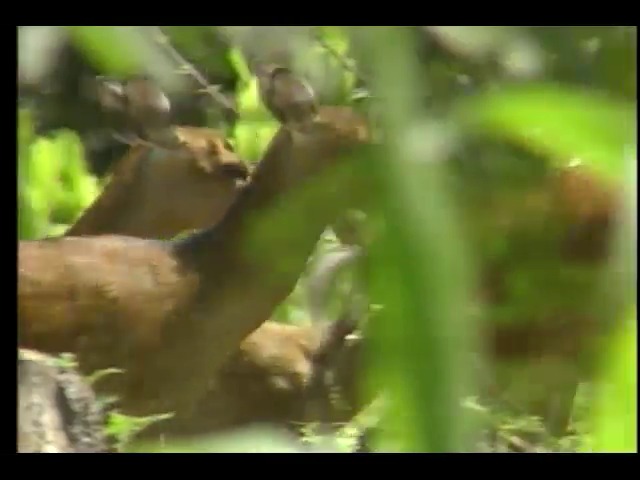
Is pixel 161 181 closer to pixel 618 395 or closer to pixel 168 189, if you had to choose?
pixel 168 189

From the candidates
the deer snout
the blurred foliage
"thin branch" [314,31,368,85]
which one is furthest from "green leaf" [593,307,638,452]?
the deer snout

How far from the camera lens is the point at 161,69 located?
720 mm

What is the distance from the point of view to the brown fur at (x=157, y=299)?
2.51 ft

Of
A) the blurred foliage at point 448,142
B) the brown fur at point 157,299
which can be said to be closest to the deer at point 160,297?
the brown fur at point 157,299

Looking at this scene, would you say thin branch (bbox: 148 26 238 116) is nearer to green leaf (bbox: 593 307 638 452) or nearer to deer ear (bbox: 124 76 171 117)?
deer ear (bbox: 124 76 171 117)

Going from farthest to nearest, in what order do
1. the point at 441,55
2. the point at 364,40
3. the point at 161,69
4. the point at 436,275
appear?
the point at 161,69 → the point at 441,55 → the point at 364,40 → the point at 436,275

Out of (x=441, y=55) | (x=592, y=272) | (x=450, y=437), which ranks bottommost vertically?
(x=450, y=437)

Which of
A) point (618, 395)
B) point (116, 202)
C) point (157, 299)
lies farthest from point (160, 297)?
point (618, 395)

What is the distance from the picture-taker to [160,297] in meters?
0.80

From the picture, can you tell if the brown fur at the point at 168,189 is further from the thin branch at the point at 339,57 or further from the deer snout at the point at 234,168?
the thin branch at the point at 339,57

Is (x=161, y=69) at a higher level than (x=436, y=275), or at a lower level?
higher
